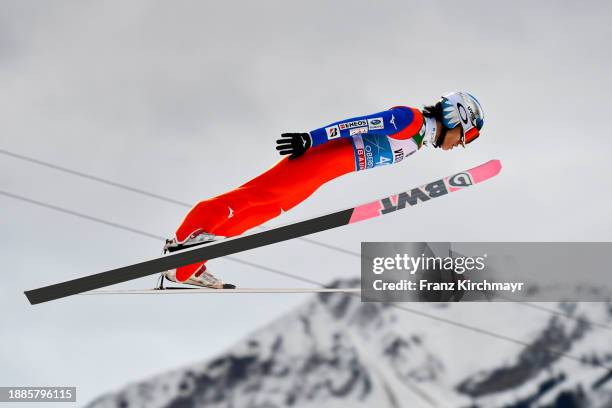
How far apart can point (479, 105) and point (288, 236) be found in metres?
2.31

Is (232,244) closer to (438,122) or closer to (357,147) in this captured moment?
(357,147)

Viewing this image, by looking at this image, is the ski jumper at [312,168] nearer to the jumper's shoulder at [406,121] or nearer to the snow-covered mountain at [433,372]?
the jumper's shoulder at [406,121]

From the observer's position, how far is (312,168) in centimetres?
787

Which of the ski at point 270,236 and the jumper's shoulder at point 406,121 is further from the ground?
the jumper's shoulder at point 406,121

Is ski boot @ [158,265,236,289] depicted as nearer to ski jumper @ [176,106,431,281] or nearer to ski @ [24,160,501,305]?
ski jumper @ [176,106,431,281]

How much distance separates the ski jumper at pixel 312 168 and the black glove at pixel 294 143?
65mm

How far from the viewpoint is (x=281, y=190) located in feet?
25.6

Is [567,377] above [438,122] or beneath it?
above

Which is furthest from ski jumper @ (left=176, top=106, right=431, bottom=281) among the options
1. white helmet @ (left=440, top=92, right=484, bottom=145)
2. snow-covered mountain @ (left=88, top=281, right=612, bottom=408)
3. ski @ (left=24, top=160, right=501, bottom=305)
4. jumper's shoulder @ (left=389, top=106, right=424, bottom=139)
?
snow-covered mountain @ (left=88, top=281, right=612, bottom=408)

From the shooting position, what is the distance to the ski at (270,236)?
7539mm

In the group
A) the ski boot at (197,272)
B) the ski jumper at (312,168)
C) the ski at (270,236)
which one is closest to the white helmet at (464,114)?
the ski jumper at (312,168)

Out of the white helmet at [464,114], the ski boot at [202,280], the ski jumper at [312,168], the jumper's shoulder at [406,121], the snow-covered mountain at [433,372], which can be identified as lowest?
the ski boot at [202,280]

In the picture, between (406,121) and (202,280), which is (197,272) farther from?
(406,121)

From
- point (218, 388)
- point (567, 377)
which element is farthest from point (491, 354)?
point (218, 388)
